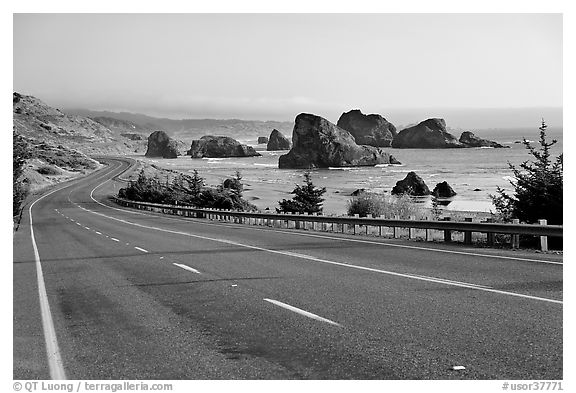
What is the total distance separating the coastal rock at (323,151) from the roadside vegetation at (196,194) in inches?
3335

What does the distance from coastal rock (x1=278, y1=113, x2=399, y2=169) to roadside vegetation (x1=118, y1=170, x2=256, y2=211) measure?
8472 centimetres

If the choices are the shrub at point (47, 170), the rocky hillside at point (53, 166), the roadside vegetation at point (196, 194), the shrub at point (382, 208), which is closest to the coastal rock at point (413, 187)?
the roadside vegetation at point (196, 194)

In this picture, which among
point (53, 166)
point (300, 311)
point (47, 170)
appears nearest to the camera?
point (300, 311)

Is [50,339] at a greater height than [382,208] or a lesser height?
lesser

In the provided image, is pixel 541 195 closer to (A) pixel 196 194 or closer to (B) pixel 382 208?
(B) pixel 382 208

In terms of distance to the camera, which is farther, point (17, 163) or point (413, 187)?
point (413, 187)

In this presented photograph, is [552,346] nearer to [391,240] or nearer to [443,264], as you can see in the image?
[443,264]

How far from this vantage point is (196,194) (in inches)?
2628

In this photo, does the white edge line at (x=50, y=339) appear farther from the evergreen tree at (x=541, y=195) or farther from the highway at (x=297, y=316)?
the evergreen tree at (x=541, y=195)

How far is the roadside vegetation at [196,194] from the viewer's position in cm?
5747

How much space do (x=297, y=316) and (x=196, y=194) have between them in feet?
189

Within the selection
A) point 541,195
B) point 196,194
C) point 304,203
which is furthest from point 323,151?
point 541,195
